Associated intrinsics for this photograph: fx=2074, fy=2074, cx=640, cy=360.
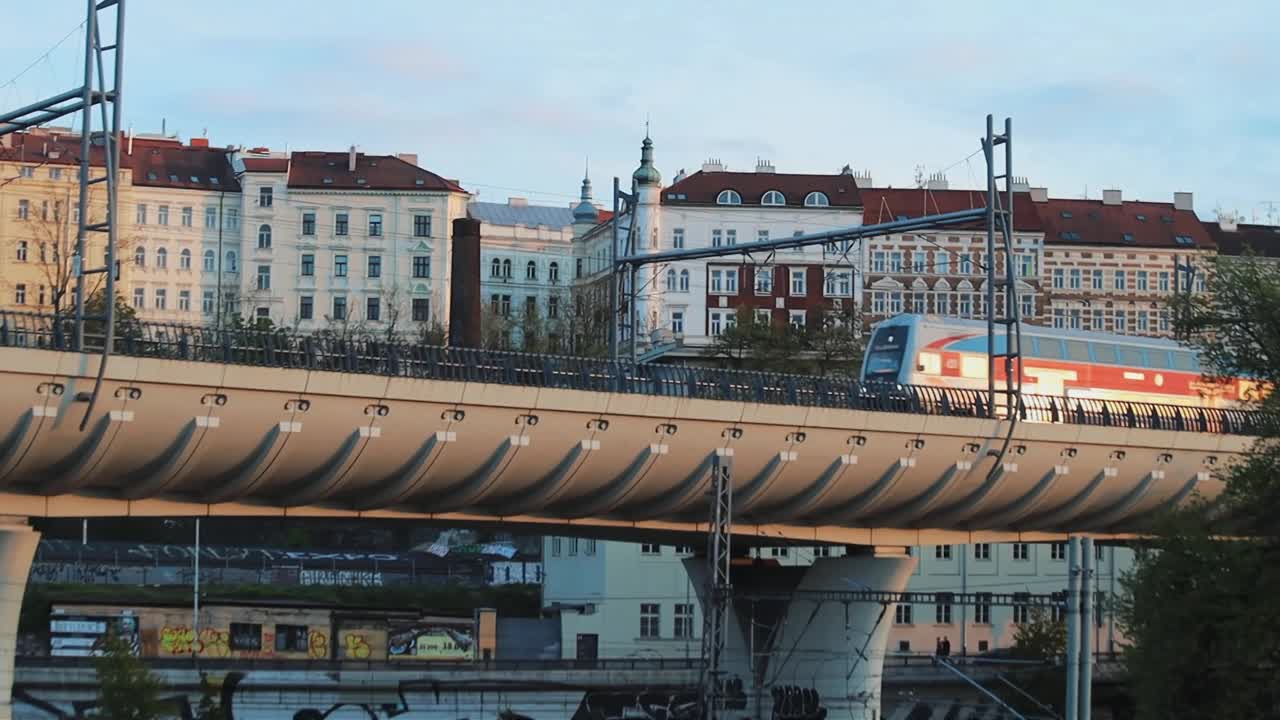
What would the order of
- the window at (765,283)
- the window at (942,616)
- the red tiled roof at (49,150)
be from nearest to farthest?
the window at (942,616) → the red tiled roof at (49,150) → the window at (765,283)

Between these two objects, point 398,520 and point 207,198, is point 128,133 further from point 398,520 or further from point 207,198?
point 398,520

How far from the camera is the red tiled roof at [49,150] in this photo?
115 m

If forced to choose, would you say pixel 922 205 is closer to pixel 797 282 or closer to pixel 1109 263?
pixel 797 282

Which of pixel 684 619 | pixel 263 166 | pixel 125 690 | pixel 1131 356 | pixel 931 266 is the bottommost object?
pixel 684 619

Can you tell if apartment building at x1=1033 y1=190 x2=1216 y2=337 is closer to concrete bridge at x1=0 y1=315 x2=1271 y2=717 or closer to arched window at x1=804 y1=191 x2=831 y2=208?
arched window at x1=804 y1=191 x2=831 y2=208

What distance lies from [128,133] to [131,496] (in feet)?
283

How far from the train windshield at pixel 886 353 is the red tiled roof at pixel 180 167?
64.3 m

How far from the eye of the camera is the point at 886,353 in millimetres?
69250

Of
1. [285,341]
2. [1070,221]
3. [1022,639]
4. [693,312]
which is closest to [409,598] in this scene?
[1022,639]

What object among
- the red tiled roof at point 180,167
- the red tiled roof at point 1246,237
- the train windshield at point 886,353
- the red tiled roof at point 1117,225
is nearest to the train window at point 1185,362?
the train windshield at point 886,353

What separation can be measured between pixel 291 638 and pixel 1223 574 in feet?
163

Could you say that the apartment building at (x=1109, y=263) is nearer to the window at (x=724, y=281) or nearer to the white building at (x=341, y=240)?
the window at (x=724, y=281)

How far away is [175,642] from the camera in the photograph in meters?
81.1

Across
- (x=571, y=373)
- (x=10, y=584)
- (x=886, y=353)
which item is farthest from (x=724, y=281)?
(x=10, y=584)
